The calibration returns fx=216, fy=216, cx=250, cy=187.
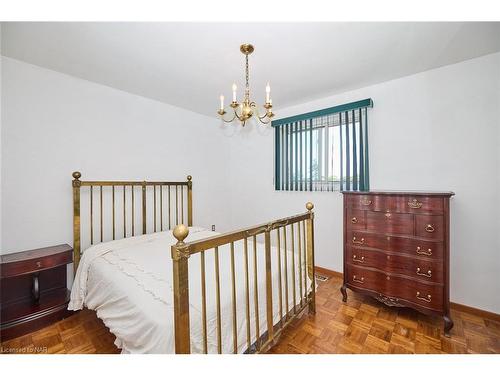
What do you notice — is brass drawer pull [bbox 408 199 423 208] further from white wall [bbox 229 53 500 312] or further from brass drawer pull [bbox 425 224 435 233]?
white wall [bbox 229 53 500 312]

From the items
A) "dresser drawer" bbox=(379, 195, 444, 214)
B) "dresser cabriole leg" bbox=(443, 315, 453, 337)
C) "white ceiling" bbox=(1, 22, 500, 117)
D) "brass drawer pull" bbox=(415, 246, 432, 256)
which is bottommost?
"dresser cabriole leg" bbox=(443, 315, 453, 337)

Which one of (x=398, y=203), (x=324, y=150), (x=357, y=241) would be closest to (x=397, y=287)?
(x=357, y=241)

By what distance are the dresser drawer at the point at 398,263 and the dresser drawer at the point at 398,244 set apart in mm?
51

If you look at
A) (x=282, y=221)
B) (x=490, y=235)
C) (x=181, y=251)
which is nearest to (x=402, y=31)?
(x=282, y=221)

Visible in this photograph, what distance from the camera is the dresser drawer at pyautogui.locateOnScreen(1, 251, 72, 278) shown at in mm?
1804

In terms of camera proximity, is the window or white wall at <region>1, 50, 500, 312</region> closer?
white wall at <region>1, 50, 500, 312</region>

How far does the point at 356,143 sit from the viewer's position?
283 cm

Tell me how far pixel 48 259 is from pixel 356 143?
11.8ft

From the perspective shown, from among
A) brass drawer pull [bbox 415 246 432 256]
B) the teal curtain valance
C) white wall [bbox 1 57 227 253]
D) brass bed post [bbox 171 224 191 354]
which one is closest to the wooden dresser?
brass drawer pull [bbox 415 246 432 256]

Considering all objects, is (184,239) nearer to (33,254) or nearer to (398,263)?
(33,254)

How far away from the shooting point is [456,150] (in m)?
2.21

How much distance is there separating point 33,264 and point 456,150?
13.7ft

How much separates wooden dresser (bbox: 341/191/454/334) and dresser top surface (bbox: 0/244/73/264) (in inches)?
117
